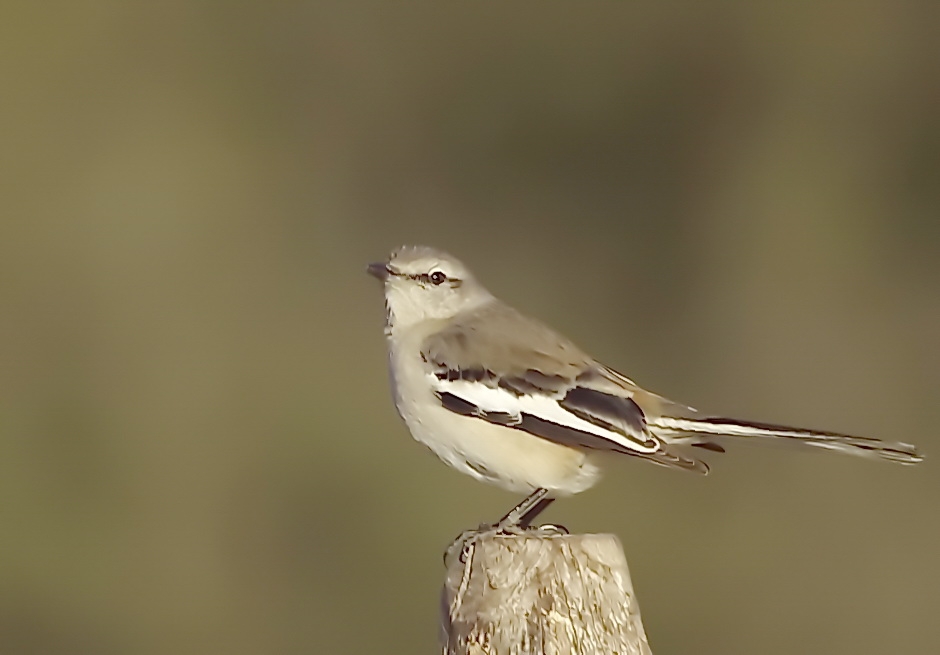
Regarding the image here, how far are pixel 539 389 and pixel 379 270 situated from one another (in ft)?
1.98

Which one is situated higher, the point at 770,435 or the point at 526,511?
the point at 770,435

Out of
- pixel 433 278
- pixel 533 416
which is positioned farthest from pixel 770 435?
pixel 433 278

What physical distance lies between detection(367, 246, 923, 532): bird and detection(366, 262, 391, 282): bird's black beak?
0.24 meters

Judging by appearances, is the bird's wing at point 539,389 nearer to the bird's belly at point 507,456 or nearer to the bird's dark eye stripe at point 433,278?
the bird's belly at point 507,456

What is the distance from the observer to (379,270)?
115 inches

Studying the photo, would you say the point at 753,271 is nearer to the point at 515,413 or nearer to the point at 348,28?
the point at 348,28

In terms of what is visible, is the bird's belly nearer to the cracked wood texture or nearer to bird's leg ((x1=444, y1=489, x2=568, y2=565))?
bird's leg ((x1=444, y1=489, x2=568, y2=565))

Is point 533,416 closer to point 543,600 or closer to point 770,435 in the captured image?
point 770,435

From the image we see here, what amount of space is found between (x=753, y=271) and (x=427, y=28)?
2090mm

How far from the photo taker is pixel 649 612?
484 cm

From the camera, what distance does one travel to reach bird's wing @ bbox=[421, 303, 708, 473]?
2381 millimetres

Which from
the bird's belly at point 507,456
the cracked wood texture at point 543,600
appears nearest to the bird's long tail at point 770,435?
the bird's belly at point 507,456

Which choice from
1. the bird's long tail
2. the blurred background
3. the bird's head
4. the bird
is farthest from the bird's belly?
the blurred background

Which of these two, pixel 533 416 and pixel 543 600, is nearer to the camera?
pixel 543 600
